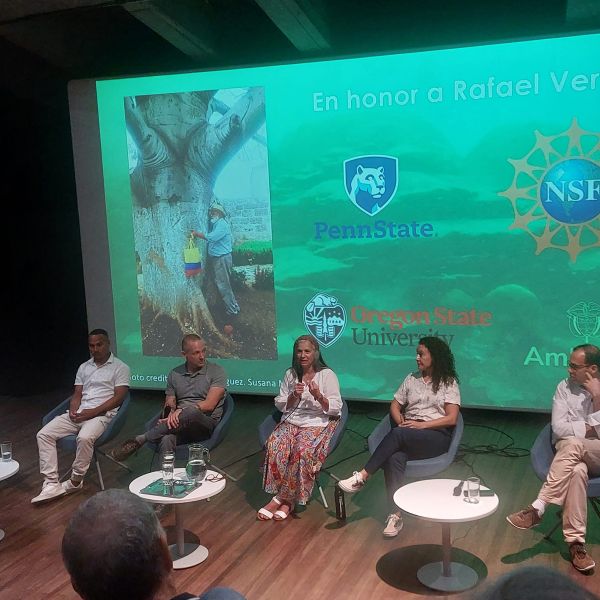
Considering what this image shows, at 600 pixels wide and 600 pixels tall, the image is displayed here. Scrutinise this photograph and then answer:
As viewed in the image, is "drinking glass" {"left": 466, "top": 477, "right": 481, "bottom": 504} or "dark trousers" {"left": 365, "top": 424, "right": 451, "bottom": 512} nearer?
"drinking glass" {"left": 466, "top": 477, "right": 481, "bottom": 504}

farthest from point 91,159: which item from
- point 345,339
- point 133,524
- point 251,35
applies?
point 133,524

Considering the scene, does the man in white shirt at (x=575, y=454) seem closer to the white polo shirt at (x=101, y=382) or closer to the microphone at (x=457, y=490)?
the microphone at (x=457, y=490)

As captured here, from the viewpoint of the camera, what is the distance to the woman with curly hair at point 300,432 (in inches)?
186

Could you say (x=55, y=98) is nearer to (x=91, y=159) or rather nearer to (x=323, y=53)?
(x=91, y=159)


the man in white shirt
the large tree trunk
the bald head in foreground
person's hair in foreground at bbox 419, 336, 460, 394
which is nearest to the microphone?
the man in white shirt

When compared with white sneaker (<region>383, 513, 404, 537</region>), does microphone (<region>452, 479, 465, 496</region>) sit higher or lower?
higher

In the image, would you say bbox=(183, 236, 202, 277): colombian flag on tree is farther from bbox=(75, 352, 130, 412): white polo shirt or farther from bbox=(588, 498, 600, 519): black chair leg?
bbox=(588, 498, 600, 519): black chair leg

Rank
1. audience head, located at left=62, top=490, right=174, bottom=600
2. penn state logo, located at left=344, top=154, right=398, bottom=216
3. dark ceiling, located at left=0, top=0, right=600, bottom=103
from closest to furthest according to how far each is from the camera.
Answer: audience head, located at left=62, top=490, right=174, bottom=600 → dark ceiling, located at left=0, top=0, right=600, bottom=103 → penn state logo, located at left=344, top=154, right=398, bottom=216

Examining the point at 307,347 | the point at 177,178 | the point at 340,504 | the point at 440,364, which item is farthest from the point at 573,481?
the point at 177,178

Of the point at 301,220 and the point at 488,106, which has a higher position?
the point at 488,106

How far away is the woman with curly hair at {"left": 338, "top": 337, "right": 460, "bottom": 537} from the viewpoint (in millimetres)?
4477

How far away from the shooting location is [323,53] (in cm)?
669

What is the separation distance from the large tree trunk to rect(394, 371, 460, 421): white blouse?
2.69 metres

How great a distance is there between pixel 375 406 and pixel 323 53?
3409 mm
